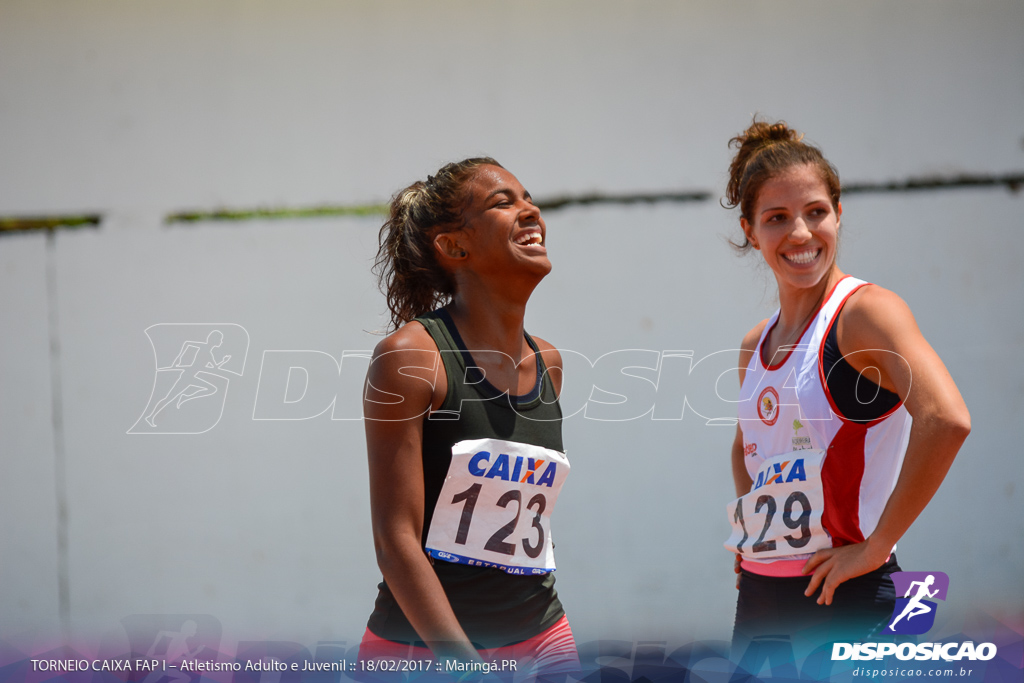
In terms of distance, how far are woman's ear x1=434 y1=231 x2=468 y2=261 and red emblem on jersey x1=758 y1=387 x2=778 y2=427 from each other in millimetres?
756

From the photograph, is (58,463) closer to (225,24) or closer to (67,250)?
(67,250)

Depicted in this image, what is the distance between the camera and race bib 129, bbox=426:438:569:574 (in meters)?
1.56

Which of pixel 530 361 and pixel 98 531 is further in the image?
pixel 98 531

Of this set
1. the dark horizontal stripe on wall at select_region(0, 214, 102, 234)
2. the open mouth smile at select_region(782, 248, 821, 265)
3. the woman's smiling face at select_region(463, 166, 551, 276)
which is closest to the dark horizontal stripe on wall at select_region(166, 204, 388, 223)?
the dark horizontal stripe on wall at select_region(0, 214, 102, 234)

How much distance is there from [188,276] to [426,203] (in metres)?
1.81

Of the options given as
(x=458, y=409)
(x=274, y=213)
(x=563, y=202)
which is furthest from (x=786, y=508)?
(x=274, y=213)

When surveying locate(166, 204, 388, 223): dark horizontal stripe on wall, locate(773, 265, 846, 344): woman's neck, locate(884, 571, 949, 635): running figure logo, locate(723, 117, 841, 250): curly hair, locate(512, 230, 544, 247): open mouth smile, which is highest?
locate(723, 117, 841, 250): curly hair

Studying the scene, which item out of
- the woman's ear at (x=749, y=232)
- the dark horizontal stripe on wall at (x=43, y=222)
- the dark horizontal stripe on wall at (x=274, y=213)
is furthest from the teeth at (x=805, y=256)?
the dark horizontal stripe on wall at (x=43, y=222)

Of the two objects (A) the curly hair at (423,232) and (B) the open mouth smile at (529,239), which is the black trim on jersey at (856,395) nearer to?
(B) the open mouth smile at (529,239)

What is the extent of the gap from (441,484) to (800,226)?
3.23ft

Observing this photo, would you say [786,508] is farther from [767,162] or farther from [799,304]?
[767,162]

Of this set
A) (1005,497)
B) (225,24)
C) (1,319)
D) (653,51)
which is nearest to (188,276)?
(1,319)

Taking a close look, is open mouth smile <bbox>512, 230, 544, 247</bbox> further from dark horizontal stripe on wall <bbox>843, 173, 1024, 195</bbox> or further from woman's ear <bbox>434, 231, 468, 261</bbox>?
dark horizontal stripe on wall <bbox>843, 173, 1024, 195</bbox>

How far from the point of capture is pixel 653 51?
10.4ft
